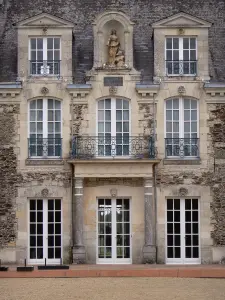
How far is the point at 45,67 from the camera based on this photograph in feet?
107

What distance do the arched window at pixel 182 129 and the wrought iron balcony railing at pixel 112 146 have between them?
0.75 meters

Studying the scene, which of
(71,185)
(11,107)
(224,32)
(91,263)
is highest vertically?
(224,32)

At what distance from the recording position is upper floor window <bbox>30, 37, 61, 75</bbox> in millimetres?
32500

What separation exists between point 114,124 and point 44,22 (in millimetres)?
4232

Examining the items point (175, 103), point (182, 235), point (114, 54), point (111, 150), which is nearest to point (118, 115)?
point (111, 150)

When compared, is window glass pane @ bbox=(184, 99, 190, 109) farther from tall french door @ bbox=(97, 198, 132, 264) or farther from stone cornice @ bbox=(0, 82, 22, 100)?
stone cornice @ bbox=(0, 82, 22, 100)

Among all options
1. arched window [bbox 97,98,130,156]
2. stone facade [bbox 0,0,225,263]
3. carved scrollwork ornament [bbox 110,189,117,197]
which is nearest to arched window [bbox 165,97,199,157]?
stone facade [bbox 0,0,225,263]

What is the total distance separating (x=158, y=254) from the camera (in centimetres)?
3181

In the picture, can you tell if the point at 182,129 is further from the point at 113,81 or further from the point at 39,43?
the point at 39,43

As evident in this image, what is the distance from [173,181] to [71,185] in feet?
11.3

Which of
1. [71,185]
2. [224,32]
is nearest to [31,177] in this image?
[71,185]

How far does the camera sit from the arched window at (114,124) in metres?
32.0

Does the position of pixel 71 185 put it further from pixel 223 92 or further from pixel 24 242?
pixel 223 92

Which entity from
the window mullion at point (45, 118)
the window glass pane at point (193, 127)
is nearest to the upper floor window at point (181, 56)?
the window glass pane at point (193, 127)
